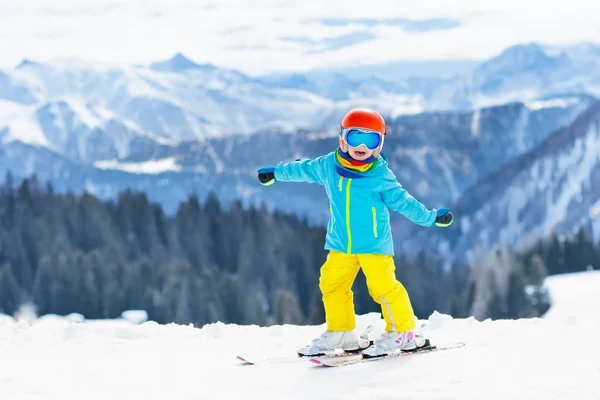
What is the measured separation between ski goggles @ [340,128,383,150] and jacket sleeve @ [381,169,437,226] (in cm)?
30

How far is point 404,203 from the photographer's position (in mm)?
7105

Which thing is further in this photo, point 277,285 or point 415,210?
point 277,285

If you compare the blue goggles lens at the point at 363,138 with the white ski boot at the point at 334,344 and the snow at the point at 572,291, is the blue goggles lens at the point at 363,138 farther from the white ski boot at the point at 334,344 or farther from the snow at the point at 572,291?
the snow at the point at 572,291

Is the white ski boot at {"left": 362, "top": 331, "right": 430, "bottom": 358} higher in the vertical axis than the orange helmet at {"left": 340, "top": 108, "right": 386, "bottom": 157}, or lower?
lower

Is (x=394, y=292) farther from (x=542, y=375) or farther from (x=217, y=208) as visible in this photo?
(x=217, y=208)

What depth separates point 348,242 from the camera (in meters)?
7.26

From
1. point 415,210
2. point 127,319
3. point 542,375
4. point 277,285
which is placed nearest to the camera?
point 542,375

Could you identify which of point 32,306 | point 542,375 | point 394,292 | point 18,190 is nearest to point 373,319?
point 394,292

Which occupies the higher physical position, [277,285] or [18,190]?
[18,190]

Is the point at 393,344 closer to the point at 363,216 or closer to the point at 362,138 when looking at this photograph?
the point at 363,216

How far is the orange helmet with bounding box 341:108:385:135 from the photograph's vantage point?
280 inches

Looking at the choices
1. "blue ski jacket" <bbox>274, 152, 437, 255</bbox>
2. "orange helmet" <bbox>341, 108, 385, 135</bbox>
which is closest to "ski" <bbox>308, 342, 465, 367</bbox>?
"blue ski jacket" <bbox>274, 152, 437, 255</bbox>

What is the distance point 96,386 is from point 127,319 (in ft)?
238

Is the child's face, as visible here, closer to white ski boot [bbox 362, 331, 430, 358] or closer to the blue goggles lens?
the blue goggles lens
